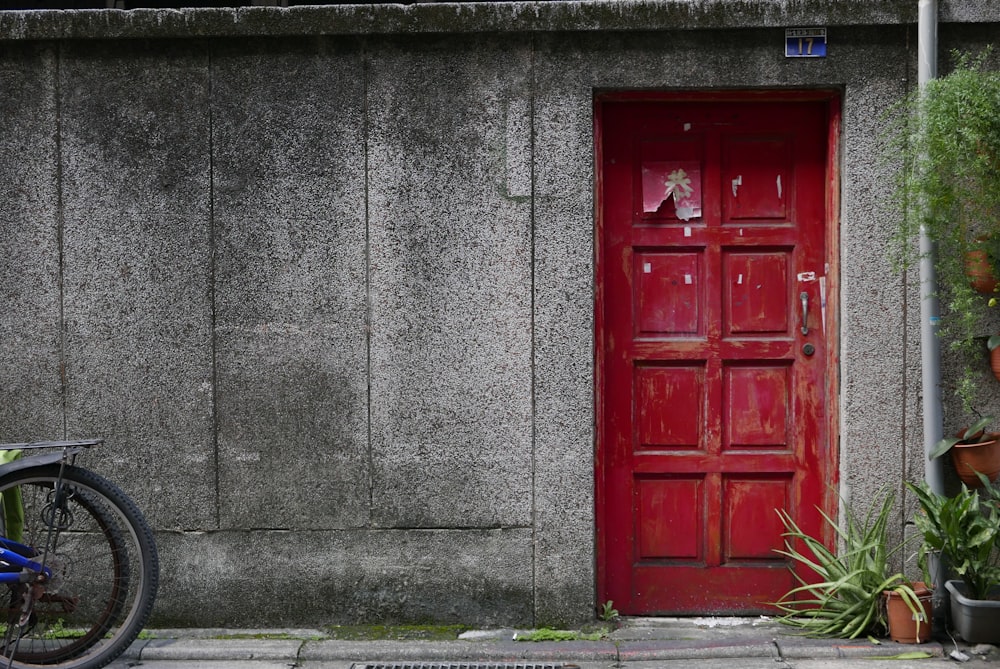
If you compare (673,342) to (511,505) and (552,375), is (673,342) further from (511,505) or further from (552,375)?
(511,505)

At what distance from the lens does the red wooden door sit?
5188 millimetres

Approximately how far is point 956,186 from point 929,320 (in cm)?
66

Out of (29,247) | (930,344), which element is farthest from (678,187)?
(29,247)

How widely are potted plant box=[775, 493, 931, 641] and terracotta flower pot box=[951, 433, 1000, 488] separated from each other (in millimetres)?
370

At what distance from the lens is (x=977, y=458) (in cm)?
479

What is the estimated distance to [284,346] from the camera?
5.09m

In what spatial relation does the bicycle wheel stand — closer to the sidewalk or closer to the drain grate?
the sidewalk

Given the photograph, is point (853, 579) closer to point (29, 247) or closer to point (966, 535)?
point (966, 535)

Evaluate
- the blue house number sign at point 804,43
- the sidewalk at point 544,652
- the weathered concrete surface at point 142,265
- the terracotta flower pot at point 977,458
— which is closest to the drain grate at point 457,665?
the sidewalk at point 544,652

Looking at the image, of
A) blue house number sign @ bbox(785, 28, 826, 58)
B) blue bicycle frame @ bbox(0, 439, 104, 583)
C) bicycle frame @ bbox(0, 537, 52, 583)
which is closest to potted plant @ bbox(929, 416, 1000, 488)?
blue house number sign @ bbox(785, 28, 826, 58)

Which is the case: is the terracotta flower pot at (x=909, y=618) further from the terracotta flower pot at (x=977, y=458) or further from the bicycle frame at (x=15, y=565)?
A: the bicycle frame at (x=15, y=565)

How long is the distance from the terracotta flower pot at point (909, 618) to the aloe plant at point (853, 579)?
0.05 meters

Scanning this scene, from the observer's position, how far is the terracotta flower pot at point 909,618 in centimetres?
465

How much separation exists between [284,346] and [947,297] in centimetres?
336
